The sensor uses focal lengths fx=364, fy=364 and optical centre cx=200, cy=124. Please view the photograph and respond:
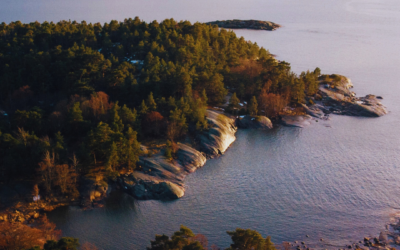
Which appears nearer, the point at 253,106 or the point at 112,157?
the point at 112,157

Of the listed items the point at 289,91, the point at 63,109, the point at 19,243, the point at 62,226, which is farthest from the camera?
the point at 289,91

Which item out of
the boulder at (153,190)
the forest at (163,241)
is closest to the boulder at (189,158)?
the boulder at (153,190)

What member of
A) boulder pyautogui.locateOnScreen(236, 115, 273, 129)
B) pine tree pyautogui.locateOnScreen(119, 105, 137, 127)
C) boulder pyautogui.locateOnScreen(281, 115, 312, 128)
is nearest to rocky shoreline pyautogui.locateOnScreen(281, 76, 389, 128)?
boulder pyautogui.locateOnScreen(281, 115, 312, 128)

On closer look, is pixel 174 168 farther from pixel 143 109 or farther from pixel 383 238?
pixel 383 238

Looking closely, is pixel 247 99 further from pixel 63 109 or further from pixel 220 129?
pixel 63 109

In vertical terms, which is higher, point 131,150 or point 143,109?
point 143,109

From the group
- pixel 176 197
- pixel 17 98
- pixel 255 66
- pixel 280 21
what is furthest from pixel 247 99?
pixel 280 21

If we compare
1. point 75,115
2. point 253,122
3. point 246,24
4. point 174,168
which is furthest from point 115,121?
point 246,24
